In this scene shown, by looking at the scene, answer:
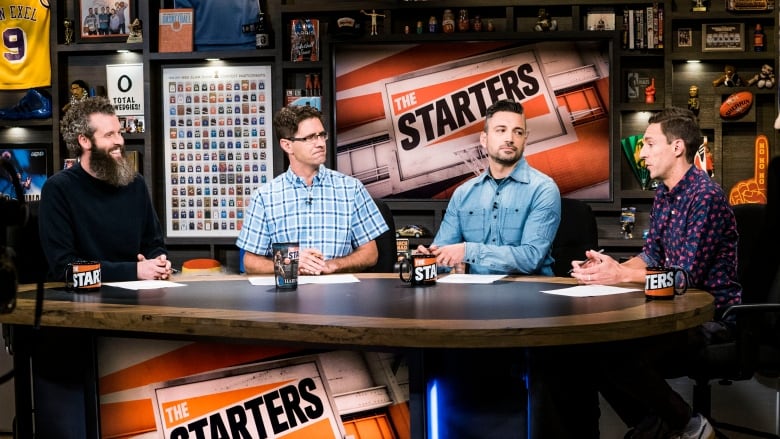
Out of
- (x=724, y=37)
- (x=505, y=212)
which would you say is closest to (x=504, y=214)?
(x=505, y=212)

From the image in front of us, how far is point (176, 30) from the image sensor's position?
5074mm

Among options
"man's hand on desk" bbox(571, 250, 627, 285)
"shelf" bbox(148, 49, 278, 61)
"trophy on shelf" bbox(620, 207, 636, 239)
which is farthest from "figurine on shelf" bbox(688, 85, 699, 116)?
"man's hand on desk" bbox(571, 250, 627, 285)

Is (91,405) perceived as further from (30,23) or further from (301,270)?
(30,23)

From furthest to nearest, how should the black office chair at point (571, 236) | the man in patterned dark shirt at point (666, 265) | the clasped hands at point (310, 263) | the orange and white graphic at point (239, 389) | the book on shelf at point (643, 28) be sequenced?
the book on shelf at point (643, 28) < the black office chair at point (571, 236) < the clasped hands at point (310, 263) < the orange and white graphic at point (239, 389) < the man in patterned dark shirt at point (666, 265)

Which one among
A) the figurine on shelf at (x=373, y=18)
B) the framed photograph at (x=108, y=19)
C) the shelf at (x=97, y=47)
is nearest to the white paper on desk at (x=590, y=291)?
the figurine on shelf at (x=373, y=18)

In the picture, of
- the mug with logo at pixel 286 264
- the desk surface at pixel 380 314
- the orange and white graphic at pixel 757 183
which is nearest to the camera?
the desk surface at pixel 380 314

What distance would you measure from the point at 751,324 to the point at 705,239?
1.04 feet

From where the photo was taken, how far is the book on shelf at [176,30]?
5.05 meters

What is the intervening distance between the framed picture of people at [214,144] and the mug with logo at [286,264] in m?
2.79

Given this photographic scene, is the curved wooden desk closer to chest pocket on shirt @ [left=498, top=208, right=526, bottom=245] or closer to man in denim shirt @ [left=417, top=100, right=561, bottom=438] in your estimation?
man in denim shirt @ [left=417, top=100, right=561, bottom=438]

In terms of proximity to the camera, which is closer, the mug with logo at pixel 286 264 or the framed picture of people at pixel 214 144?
the mug with logo at pixel 286 264

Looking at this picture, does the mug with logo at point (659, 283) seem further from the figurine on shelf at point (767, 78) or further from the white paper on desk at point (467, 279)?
the figurine on shelf at point (767, 78)

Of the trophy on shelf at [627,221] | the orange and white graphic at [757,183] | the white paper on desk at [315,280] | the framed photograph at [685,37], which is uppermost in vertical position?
the framed photograph at [685,37]

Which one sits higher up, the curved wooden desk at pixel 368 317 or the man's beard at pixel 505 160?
the man's beard at pixel 505 160
